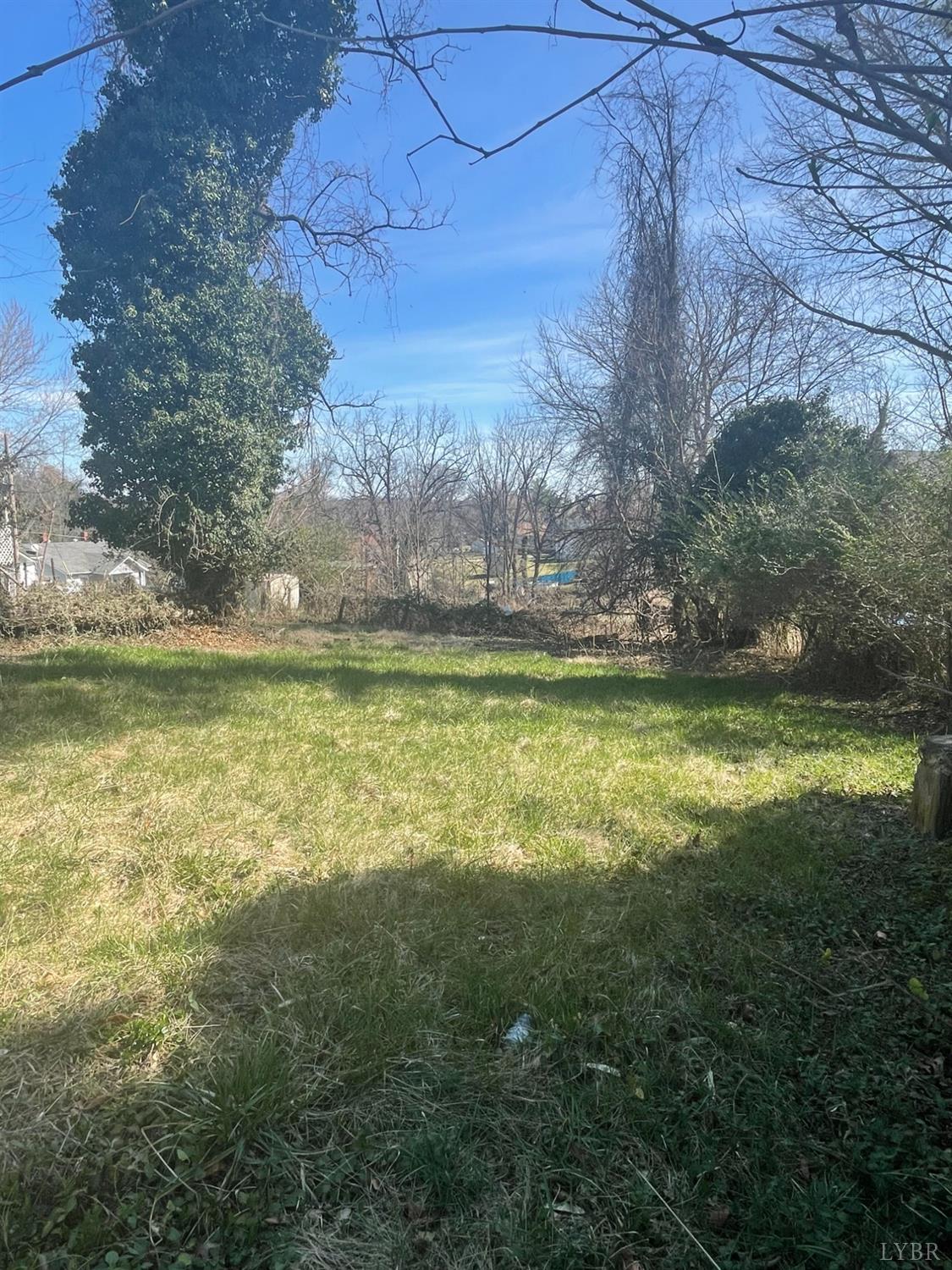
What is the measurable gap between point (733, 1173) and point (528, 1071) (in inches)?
24.2

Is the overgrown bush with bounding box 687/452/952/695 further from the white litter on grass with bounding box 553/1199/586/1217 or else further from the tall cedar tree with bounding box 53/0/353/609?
the tall cedar tree with bounding box 53/0/353/609

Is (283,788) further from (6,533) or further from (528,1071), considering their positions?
(6,533)

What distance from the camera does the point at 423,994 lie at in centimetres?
241

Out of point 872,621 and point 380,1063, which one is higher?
point 872,621

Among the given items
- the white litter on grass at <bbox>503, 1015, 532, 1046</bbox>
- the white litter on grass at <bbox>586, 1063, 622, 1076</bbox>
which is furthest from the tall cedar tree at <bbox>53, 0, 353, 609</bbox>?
the white litter on grass at <bbox>586, 1063, 622, 1076</bbox>

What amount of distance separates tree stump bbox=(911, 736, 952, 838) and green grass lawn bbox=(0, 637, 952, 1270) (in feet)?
0.56

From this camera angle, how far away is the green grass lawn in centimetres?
164

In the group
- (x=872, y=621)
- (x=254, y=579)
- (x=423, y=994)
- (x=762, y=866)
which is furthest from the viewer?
(x=254, y=579)

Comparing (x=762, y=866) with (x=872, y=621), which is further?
(x=872, y=621)

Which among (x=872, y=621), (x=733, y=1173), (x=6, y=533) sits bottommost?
(x=733, y=1173)

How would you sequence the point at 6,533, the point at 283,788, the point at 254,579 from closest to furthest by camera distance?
the point at 283,788
the point at 6,533
the point at 254,579

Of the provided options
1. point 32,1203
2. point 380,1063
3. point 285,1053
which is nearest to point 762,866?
point 380,1063

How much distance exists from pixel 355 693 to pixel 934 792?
17.5ft

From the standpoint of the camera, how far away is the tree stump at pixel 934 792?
12.1ft
